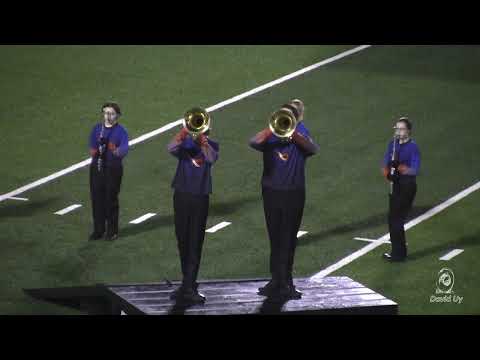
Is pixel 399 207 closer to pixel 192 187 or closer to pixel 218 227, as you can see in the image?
pixel 218 227

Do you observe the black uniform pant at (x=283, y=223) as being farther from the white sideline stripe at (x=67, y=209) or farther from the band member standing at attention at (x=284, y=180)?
the white sideline stripe at (x=67, y=209)

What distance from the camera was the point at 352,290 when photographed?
17.1m

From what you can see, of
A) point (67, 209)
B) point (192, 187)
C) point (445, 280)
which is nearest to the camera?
point (192, 187)

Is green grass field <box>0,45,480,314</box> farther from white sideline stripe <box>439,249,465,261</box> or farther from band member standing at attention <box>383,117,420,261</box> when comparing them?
band member standing at attention <box>383,117,420,261</box>

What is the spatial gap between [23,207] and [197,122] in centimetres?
674

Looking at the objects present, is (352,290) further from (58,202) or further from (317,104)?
(317,104)

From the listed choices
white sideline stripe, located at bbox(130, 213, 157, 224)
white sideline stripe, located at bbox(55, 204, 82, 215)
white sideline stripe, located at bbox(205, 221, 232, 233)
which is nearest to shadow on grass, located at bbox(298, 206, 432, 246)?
white sideline stripe, located at bbox(205, 221, 232, 233)

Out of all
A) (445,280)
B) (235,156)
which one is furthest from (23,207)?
(445,280)

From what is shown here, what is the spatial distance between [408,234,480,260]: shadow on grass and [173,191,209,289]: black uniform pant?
484cm

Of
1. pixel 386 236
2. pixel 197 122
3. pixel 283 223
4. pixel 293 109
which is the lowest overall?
pixel 283 223

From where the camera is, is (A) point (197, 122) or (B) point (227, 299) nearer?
(A) point (197, 122)

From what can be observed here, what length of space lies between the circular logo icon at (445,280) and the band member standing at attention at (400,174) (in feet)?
2.52

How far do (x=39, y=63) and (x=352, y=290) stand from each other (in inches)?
579

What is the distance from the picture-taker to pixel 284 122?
53.4 ft
